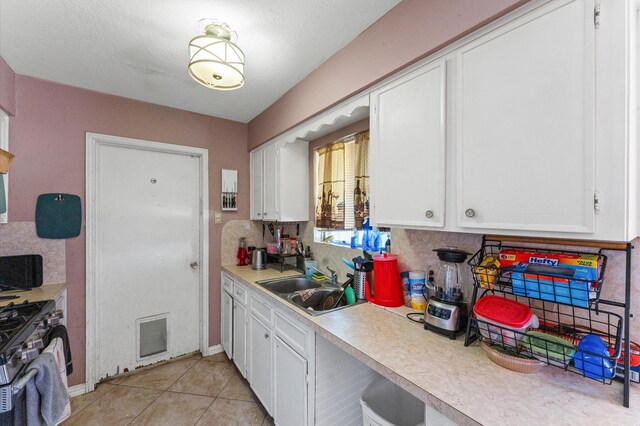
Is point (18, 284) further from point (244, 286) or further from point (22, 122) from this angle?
point (244, 286)

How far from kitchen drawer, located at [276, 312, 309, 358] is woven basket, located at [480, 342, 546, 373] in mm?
872

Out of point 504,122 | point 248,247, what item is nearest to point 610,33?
point 504,122

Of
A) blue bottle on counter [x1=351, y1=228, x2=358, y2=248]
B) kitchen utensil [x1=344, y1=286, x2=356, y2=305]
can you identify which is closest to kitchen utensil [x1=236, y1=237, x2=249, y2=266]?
blue bottle on counter [x1=351, y1=228, x2=358, y2=248]

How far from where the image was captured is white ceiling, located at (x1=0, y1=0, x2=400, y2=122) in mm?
1376

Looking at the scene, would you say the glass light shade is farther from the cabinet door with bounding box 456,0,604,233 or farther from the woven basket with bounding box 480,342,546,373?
the woven basket with bounding box 480,342,546,373

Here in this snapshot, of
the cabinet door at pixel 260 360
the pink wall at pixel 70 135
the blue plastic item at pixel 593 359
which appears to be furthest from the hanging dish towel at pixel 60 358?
the blue plastic item at pixel 593 359

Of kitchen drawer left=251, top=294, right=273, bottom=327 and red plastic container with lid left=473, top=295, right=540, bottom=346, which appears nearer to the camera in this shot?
red plastic container with lid left=473, top=295, right=540, bottom=346

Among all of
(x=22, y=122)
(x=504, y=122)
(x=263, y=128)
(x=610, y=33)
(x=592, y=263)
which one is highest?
(x=263, y=128)

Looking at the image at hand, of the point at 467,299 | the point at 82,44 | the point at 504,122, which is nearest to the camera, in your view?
the point at 504,122

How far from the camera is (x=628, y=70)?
78cm

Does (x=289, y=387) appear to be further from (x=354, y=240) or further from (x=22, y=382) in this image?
(x=22, y=382)

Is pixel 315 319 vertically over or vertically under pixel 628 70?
under

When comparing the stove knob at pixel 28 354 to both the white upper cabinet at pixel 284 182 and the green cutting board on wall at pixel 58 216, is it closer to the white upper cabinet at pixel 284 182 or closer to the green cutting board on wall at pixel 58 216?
the green cutting board on wall at pixel 58 216

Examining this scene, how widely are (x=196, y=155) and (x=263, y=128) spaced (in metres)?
0.75
